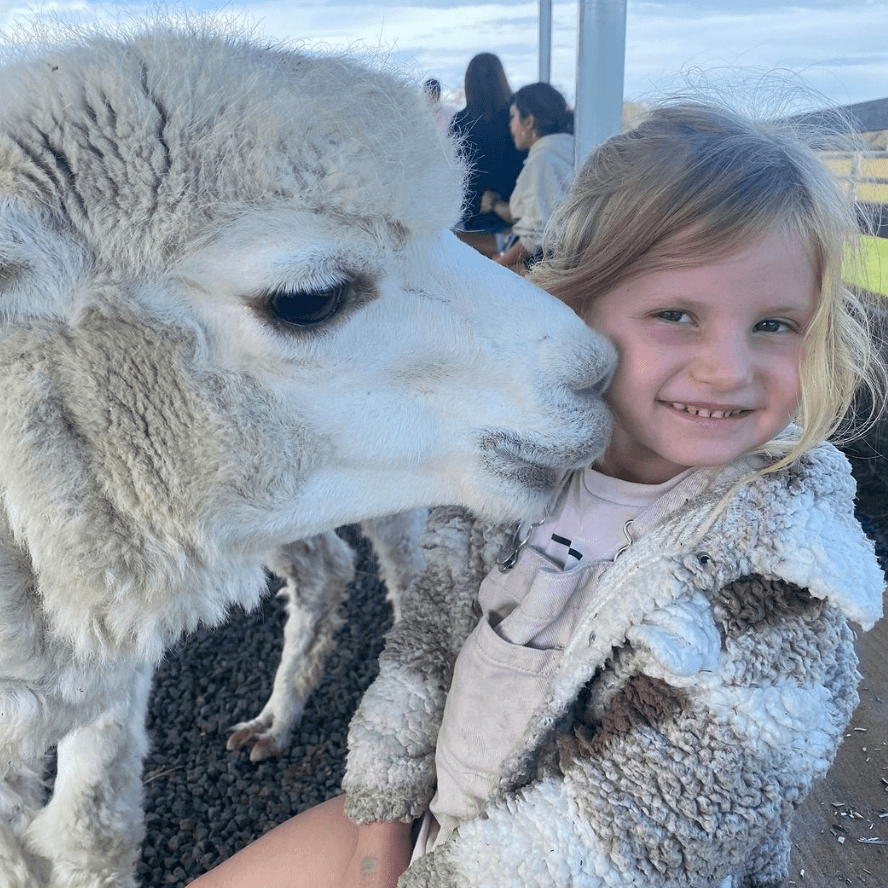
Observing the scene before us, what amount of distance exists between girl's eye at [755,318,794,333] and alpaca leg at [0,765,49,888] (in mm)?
1762

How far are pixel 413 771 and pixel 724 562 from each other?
702 mm

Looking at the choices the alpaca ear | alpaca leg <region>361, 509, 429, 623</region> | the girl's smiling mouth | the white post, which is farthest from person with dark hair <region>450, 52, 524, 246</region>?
the alpaca ear

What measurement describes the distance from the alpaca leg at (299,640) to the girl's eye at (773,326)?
190 cm

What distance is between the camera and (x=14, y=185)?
3.20 feet

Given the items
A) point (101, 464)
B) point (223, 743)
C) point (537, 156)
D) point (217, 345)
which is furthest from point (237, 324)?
point (537, 156)

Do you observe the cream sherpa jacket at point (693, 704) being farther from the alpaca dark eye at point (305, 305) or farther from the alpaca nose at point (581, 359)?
the alpaca dark eye at point (305, 305)

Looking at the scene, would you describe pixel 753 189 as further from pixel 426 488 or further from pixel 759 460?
pixel 426 488

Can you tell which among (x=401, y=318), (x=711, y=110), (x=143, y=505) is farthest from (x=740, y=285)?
(x=143, y=505)

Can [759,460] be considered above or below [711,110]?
below

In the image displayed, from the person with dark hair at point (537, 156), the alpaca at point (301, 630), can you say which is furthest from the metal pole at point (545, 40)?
the alpaca at point (301, 630)

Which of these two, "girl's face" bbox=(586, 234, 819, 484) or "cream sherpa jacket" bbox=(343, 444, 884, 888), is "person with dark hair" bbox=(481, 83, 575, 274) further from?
"cream sherpa jacket" bbox=(343, 444, 884, 888)

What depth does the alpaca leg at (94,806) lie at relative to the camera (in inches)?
70.1

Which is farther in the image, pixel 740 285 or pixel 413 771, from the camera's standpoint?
pixel 413 771

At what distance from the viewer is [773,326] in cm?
115
